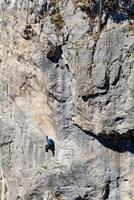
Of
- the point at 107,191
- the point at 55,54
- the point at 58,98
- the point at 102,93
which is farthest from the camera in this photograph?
the point at 107,191

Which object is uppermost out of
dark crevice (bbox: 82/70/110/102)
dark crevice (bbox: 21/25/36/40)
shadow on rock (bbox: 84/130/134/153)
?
dark crevice (bbox: 21/25/36/40)

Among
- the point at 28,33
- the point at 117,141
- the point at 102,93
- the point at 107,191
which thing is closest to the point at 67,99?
the point at 102,93

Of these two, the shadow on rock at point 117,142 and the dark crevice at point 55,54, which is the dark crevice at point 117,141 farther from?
the dark crevice at point 55,54

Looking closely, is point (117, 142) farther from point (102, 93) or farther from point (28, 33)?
point (28, 33)

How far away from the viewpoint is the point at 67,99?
2520 centimetres

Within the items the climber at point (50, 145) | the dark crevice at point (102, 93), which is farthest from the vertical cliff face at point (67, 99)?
the climber at point (50, 145)

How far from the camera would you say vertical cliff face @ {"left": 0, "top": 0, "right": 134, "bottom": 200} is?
76.8 feet

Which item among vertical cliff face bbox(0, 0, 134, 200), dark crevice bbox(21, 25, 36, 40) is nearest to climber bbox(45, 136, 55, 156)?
vertical cliff face bbox(0, 0, 134, 200)

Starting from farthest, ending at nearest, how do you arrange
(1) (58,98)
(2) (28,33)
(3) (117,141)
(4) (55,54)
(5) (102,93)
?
(2) (28,33), (1) (58,98), (3) (117,141), (4) (55,54), (5) (102,93)

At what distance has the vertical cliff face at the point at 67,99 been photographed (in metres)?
23.4

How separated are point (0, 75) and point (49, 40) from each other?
4.39 m

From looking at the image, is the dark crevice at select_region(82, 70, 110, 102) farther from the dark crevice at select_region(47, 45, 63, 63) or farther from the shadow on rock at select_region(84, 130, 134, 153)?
the dark crevice at select_region(47, 45, 63, 63)

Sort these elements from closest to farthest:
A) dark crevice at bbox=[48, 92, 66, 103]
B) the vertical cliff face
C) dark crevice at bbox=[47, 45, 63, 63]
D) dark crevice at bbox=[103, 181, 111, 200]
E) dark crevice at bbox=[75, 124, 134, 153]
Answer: the vertical cliff face
dark crevice at bbox=[47, 45, 63, 63]
dark crevice at bbox=[75, 124, 134, 153]
dark crevice at bbox=[48, 92, 66, 103]
dark crevice at bbox=[103, 181, 111, 200]

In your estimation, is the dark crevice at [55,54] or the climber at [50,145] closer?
the dark crevice at [55,54]
